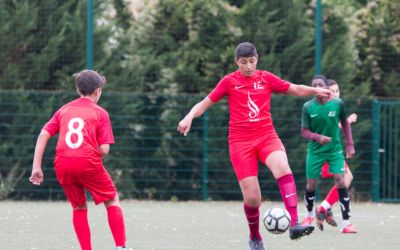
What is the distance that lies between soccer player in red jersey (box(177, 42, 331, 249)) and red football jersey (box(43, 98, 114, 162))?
1.13 meters

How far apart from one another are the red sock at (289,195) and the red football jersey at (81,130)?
1739mm

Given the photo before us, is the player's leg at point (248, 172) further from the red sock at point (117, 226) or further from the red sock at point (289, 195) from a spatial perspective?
the red sock at point (117, 226)

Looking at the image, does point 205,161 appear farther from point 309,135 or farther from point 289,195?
point 289,195

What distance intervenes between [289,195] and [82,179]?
1928 millimetres

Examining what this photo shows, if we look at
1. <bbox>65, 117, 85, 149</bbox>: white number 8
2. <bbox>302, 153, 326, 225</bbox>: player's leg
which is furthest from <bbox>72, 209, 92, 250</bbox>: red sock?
<bbox>302, 153, 326, 225</bbox>: player's leg

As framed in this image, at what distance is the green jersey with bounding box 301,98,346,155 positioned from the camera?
41.5 feet

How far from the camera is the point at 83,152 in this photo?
8570 mm

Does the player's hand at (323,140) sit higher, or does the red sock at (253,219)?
the player's hand at (323,140)

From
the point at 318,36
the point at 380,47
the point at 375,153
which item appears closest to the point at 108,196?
the point at 318,36

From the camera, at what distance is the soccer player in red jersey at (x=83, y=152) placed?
8.58m

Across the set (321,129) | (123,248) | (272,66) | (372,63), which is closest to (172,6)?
(272,66)

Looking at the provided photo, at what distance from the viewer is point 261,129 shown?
9.65m

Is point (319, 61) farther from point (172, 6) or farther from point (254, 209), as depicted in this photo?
point (254, 209)

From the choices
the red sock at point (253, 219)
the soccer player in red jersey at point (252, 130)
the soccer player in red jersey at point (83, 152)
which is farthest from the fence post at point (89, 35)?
the soccer player in red jersey at point (83, 152)
